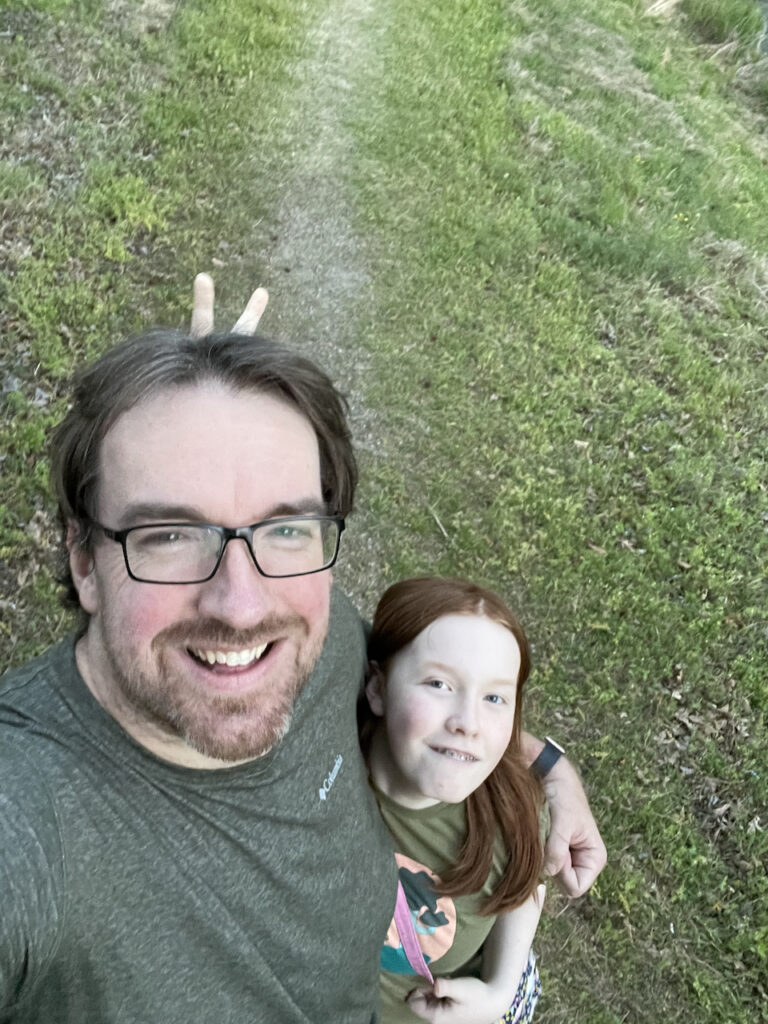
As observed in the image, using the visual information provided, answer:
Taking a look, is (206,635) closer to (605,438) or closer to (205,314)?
(205,314)

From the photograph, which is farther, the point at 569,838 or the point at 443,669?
the point at 569,838

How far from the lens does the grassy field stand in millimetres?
3980

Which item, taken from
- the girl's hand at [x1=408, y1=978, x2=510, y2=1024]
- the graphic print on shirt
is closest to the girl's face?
the graphic print on shirt

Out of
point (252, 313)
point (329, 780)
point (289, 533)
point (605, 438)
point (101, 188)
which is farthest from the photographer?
point (605, 438)

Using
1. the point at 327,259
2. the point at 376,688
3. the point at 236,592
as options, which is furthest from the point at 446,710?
the point at 327,259

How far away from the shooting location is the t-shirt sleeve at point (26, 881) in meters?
1.48

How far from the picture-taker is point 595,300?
6.70 metres

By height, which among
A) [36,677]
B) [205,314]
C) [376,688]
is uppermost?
[205,314]

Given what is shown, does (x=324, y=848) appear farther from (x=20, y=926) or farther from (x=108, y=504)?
(x=108, y=504)

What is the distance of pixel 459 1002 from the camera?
95.2 inches

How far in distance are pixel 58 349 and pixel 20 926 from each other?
3.76 m

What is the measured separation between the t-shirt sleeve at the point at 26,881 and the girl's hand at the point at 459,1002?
1.36 metres

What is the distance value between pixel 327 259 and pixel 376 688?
450 cm

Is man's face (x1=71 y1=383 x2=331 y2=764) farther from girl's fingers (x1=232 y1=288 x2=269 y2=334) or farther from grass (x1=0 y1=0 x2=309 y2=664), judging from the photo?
grass (x1=0 y1=0 x2=309 y2=664)
